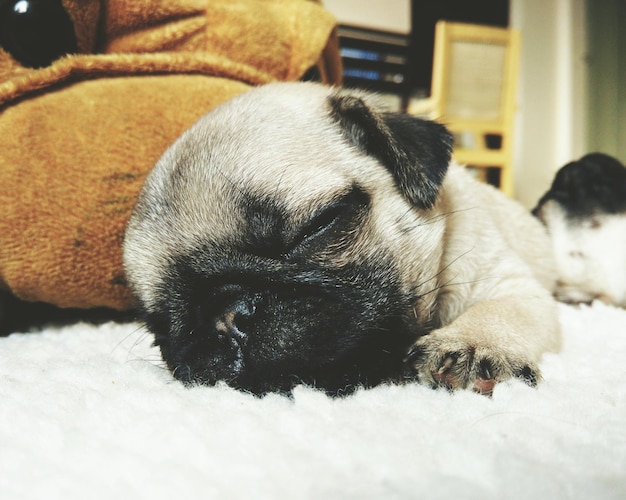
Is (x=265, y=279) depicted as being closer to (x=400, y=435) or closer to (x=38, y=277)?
(x=400, y=435)

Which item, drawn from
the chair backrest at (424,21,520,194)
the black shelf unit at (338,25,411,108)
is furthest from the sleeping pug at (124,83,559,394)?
the black shelf unit at (338,25,411,108)

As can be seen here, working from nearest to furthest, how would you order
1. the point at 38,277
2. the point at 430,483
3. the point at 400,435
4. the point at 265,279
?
the point at 430,483, the point at 400,435, the point at 265,279, the point at 38,277

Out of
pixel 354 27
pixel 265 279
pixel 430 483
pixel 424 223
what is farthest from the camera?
pixel 354 27

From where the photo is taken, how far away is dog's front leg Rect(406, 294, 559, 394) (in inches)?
38.4

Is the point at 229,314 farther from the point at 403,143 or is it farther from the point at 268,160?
the point at 403,143

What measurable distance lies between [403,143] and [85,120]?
967 mm

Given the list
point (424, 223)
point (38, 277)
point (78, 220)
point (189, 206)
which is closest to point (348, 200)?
point (424, 223)

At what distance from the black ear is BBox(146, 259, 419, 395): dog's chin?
25cm

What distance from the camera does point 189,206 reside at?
1121 millimetres

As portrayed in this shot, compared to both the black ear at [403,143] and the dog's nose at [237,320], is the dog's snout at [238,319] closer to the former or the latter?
the dog's nose at [237,320]

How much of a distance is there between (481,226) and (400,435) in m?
0.95

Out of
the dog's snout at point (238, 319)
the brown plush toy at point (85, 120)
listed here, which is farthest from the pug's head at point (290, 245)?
the brown plush toy at point (85, 120)

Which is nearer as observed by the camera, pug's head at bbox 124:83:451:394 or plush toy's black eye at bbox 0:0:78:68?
pug's head at bbox 124:83:451:394

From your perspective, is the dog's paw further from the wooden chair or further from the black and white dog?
the wooden chair
